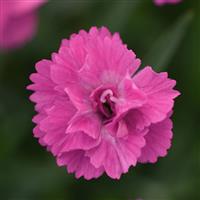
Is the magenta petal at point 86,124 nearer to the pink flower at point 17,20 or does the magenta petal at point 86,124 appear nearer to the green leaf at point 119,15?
the pink flower at point 17,20

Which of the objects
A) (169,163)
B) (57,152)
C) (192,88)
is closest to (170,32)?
(192,88)

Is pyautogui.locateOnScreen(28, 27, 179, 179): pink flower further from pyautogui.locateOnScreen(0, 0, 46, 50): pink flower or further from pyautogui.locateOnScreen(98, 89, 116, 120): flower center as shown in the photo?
pyautogui.locateOnScreen(0, 0, 46, 50): pink flower

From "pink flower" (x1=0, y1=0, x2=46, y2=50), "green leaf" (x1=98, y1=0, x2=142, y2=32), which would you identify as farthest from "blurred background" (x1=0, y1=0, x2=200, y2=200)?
"pink flower" (x1=0, y1=0, x2=46, y2=50)

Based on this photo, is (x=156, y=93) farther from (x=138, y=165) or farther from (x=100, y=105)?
(x=138, y=165)

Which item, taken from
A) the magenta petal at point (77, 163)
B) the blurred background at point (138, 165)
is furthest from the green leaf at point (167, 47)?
the magenta petal at point (77, 163)

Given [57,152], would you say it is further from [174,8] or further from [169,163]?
[174,8]

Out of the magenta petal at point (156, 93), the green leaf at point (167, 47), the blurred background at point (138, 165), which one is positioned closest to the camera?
the magenta petal at point (156, 93)
